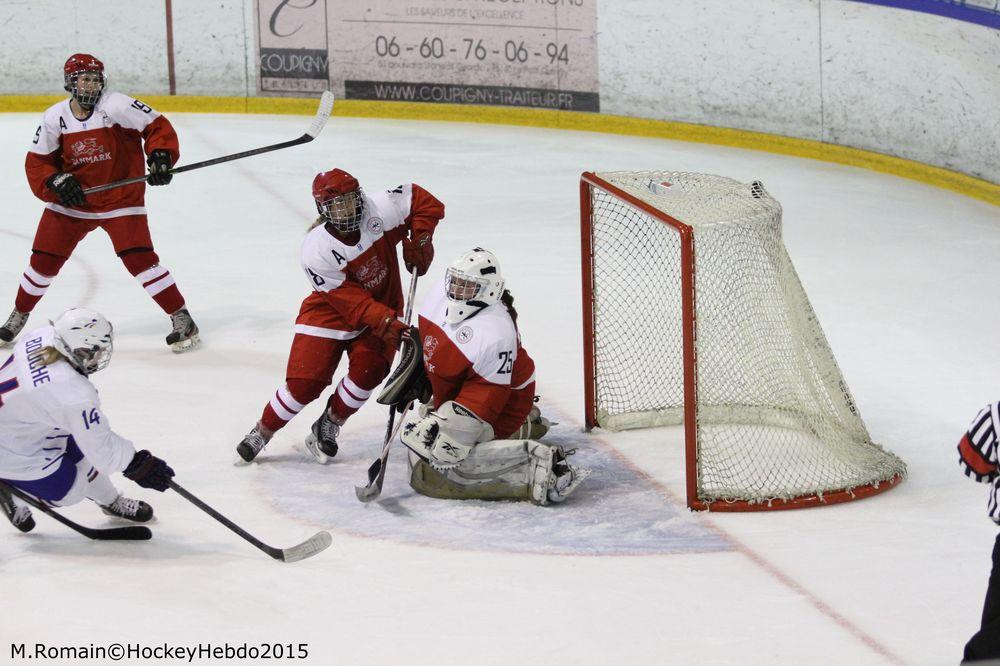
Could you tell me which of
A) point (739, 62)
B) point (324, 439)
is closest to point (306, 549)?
point (324, 439)

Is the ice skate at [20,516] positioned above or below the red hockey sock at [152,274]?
below

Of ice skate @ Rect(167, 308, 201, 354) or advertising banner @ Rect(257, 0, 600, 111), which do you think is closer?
ice skate @ Rect(167, 308, 201, 354)

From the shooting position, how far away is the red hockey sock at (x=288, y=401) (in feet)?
15.5

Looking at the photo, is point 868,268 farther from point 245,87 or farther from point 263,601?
point 245,87

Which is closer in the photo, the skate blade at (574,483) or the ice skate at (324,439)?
the skate blade at (574,483)

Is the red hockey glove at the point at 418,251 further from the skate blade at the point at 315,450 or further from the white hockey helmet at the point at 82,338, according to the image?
the white hockey helmet at the point at 82,338

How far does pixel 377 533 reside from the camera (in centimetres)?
414

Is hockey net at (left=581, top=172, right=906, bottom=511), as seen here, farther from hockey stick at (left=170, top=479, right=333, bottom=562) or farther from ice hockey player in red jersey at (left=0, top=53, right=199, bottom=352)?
ice hockey player in red jersey at (left=0, top=53, right=199, bottom=352)

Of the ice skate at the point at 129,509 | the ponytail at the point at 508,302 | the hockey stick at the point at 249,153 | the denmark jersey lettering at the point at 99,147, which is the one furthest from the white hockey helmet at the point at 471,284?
the denmark jersey lettering at the point at 99,147

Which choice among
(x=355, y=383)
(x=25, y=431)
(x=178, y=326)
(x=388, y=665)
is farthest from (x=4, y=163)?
(x=388, y=665)

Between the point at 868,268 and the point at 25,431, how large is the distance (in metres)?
4.46

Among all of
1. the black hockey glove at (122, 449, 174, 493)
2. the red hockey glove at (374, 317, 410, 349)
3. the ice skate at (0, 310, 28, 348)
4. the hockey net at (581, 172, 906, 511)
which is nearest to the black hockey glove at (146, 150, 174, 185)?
the ice skate at (0, 310, 28, 348)

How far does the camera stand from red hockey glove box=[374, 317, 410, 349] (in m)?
4.47

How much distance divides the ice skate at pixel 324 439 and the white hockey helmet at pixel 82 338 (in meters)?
1.17
